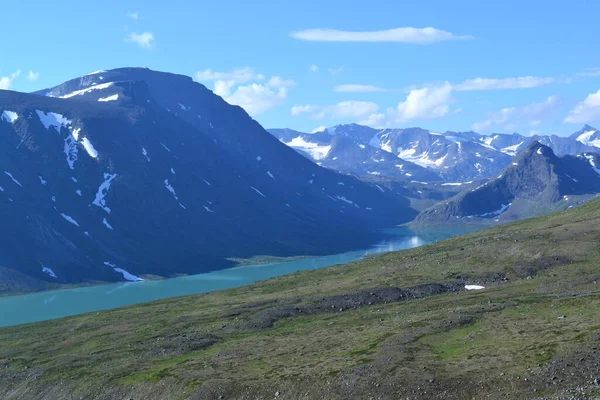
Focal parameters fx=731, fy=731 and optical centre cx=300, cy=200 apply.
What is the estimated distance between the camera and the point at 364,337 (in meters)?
71.2

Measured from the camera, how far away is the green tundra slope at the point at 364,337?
5262cm

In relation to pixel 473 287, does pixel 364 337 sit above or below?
above

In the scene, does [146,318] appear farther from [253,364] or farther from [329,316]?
[253,364]

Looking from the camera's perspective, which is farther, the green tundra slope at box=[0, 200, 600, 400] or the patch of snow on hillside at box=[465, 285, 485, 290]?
the patch of snow on hillside at box=[465, 285, 485, 290]

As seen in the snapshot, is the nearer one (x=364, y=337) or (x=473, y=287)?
(x=364, y=337)

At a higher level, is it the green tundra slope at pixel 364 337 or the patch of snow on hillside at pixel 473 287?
the green tundra slope at pixel 364 337

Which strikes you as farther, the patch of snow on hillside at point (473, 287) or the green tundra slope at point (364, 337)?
the patch of snow on hillside at point (473, 287)

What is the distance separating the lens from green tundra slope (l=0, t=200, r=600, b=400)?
173 ft

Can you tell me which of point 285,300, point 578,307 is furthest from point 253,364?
point 285,300

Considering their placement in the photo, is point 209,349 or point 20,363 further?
point 20,363

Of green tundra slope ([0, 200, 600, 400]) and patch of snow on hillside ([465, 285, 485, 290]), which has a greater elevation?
green tundra slope ([0, 200, 600, 400])

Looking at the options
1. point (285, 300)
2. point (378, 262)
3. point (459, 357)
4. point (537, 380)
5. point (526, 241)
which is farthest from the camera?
point (378, 262)

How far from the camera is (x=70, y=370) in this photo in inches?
3083

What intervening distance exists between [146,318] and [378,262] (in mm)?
48030
